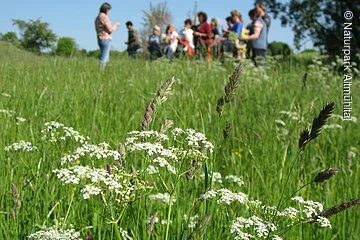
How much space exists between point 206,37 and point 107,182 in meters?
11.0

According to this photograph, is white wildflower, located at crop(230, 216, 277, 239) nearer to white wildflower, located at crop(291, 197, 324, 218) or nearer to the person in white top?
white wildflower, located at crop(291, 197, 324, 218)

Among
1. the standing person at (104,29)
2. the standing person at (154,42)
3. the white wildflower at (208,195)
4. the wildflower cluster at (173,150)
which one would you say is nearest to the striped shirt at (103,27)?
the standing person at (104,29)

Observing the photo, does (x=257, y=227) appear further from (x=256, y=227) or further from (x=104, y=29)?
(x=104, y=29)

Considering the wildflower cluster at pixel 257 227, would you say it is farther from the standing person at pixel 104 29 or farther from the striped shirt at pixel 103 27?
the striped shirt at pixel 103 27

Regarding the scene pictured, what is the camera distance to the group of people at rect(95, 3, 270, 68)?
30.5 ft

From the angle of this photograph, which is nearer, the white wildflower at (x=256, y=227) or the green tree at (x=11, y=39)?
the white wildflower at (x=256, y=227)

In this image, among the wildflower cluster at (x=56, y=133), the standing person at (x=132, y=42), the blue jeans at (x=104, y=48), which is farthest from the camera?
the standing person at (x=132, y=42)

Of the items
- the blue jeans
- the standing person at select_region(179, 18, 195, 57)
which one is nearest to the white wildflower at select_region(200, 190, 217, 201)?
the blue jeans

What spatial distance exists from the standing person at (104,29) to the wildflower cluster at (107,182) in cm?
953

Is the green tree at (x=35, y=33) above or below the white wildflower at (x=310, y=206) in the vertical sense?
above

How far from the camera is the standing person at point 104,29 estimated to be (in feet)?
34.6

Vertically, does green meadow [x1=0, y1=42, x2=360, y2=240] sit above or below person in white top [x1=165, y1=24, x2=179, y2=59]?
below

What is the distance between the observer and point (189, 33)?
12.9m

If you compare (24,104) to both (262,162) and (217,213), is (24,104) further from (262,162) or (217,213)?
(217,213)
